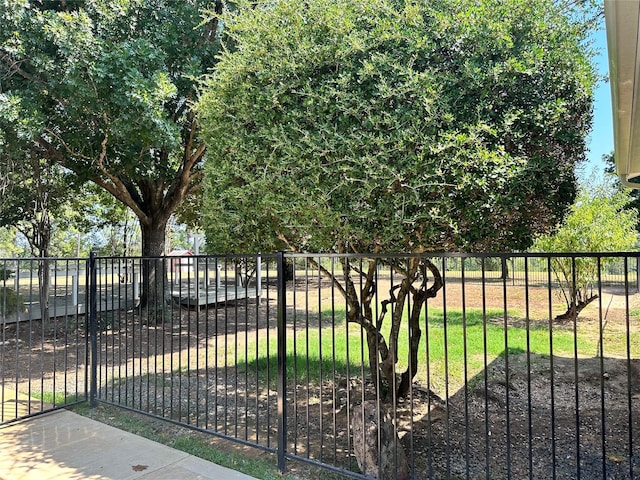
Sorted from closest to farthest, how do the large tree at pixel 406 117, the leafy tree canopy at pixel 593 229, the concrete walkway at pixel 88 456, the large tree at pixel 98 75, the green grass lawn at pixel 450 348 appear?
the large tree at pixel 406 117 → the concrete walkway at pixel 88 456 → the large tree at pixel 98 75 → the green grass lawn at pixel 450 348 → the leafy tree canopy at pixel 593 229

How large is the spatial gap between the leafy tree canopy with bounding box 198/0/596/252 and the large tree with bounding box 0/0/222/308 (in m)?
2.30

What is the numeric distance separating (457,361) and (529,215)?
384 cm

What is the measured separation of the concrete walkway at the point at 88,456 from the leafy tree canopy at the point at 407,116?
1900mm

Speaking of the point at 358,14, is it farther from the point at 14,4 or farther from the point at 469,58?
the point at 14,4

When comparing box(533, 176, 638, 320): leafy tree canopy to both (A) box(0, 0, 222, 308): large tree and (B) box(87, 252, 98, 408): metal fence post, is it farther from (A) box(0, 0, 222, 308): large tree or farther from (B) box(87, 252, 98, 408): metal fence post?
(B) box(87, 252, 98, 408): metal fence post

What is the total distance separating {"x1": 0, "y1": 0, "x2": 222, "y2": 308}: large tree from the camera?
5.75 m

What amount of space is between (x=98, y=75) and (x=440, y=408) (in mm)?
5723

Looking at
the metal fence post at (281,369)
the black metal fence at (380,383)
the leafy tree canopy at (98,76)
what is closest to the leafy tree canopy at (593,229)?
the black metal fence at (380,383)

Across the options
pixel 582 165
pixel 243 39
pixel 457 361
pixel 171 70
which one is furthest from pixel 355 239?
pixel 171 70

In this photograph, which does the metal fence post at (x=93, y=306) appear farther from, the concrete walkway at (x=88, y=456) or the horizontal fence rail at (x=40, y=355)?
the concrete walkway at (x=88, y=456)

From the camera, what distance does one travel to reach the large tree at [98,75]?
575 cm

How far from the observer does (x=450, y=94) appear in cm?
296

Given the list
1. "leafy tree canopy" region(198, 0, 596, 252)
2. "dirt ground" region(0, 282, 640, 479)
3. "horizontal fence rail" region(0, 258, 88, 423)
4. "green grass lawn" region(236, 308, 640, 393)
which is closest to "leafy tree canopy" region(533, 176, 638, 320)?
"green grass lawn" region(236, 308, 640, 393)

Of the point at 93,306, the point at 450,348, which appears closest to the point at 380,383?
the point at 93,306
